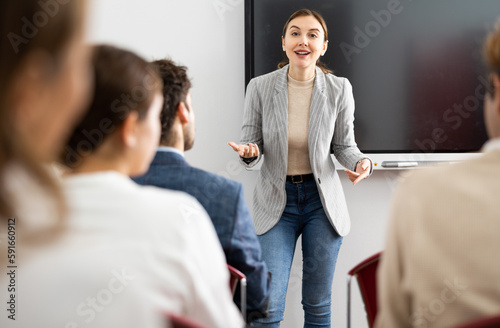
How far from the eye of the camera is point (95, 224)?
773mm

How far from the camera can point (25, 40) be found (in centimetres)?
62

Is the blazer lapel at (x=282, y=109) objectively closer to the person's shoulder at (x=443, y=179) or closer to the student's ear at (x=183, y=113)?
the student's ear at (x=183, y=113)

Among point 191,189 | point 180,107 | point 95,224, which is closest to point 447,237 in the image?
point 95,224

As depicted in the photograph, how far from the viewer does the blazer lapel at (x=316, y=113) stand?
2.39 meters

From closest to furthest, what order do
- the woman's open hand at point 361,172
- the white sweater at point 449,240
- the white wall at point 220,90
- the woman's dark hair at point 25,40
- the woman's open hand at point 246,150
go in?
1. the woman's dark hair at point 25,40
2. the white sweater at point 449,240
3. the woman's open hand at point 246,150
4. the woman's open hand at point 361,172
5. the white wall at point 220,90

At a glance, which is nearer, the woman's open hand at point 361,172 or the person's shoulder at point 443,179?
the person's shoulder at point 443,179

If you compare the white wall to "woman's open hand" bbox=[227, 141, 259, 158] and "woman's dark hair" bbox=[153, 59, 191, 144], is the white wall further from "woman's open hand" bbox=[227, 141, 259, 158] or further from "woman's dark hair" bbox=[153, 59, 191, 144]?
"woman's dark hair" bbox=[153, 59, 191, 144]

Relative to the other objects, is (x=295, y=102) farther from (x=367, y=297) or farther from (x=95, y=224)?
(x=95, y=224)

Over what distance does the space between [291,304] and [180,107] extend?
192 centimetres

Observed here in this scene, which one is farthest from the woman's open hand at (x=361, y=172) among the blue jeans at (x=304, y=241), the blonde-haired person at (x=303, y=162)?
the blue jeans at (x=304, y=241)

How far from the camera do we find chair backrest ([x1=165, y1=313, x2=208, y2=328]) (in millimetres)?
757

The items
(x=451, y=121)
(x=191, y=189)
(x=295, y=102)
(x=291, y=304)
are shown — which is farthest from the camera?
(x=291, y=304)

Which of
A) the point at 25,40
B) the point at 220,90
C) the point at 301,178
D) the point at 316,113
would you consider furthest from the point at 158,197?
the point at 220,90

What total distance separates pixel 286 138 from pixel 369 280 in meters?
1.09
